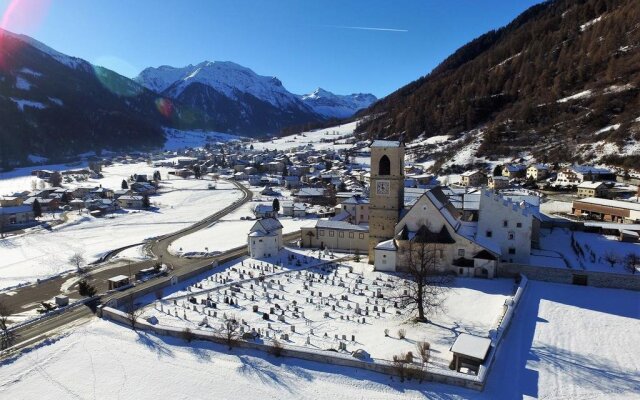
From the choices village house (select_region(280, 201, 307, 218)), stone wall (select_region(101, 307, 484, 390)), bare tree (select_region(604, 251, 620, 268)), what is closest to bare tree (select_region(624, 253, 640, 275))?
bare tree (select_region(604, 251, 620, 268))

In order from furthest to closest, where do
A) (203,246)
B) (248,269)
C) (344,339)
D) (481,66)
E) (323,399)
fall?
(481,66), (203,246), (248,269), (344,339), (323,399)

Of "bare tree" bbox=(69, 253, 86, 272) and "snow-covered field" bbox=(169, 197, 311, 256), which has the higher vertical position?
"snow-covered field" bbox=(169, 197, 311, 256)

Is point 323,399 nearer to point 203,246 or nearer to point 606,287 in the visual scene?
point 606,287

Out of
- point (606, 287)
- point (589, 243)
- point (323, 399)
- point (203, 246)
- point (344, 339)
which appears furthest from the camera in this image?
point (203, 246)

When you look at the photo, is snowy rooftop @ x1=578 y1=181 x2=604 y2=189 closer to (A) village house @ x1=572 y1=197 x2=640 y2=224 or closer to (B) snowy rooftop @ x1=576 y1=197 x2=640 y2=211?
(A) village house @ x1=572 y1=197 x2=640 y2=224

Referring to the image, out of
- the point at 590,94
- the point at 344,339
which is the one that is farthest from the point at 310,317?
the point at 590,94

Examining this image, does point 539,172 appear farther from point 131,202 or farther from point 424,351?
point 131,202

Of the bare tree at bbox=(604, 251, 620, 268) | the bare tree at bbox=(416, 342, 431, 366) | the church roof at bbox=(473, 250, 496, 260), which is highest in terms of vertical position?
the church roof at bbox=(473, 250, 496, 260)
